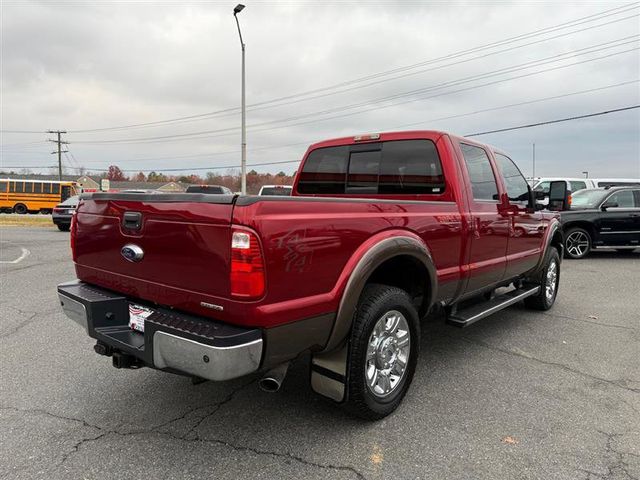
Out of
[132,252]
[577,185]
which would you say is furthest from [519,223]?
[577,185]

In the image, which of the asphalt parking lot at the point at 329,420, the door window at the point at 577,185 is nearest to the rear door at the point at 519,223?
the asphalt parking lot at the point at 329,420

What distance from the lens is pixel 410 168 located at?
4.10m

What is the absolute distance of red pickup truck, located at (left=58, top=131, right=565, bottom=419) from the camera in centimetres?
227

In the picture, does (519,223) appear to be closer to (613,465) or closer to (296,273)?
(613,465)

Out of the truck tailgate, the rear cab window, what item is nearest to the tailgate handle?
the truck tailgate

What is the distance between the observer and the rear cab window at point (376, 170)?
3.98m

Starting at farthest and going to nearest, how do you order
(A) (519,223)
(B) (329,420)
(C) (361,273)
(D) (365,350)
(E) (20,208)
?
(E) (20,208) < (A) (519,223) < (B) (329,420) < (D) (365,350) < (C) (361,273)

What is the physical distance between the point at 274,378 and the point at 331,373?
17.2 inches

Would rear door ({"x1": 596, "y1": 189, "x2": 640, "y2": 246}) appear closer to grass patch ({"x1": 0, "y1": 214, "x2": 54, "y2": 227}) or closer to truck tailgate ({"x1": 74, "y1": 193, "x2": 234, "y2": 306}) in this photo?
truck tailgate ({"x1": 74, "y1": 193, "x2": 234, "y2": 306})

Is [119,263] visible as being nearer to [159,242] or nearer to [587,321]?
[159,242]

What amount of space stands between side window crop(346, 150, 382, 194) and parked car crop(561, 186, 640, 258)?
8.35m

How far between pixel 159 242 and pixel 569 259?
10.9 meters

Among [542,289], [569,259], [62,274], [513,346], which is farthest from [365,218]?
[569,259]

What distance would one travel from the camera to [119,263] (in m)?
2.89
